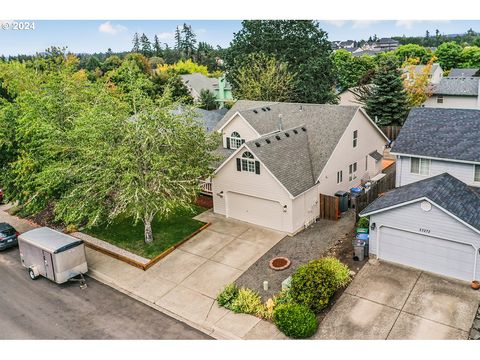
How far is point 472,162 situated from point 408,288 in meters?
7.96

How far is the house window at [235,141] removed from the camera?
102ft

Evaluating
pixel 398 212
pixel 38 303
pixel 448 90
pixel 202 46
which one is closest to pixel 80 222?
pixel 38 303

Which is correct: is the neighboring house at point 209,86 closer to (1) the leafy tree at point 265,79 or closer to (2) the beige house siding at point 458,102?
(1) the leafy tree at point 265,79

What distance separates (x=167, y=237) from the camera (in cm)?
2502

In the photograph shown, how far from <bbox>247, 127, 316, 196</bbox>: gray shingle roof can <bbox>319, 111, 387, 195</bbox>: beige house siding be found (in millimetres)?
1315

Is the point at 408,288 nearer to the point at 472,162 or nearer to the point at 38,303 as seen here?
the point at 472,162

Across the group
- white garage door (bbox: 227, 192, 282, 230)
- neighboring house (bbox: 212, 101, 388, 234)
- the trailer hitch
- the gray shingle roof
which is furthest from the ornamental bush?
the trailer hitch

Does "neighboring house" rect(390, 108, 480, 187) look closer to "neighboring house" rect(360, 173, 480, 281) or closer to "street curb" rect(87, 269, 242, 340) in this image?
"neighboring house" rect(360, 173, 480, 281)

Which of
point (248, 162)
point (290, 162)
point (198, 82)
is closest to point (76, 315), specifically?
point (248, 162)

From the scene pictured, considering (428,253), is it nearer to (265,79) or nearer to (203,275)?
(203,275)

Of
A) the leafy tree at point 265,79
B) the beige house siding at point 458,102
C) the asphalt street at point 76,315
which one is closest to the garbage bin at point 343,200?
the asphalt street at point 76,315

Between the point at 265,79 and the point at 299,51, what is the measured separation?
6.72 meters

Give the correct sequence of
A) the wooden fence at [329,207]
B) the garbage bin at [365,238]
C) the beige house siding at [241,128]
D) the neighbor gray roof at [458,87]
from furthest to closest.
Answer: the neighbor gray roof at [458,87] → the beige house siding at [241,128] → the wooden fence at [329,207] → the garbage bin at [365,238]

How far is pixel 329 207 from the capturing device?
26078 millimetres
